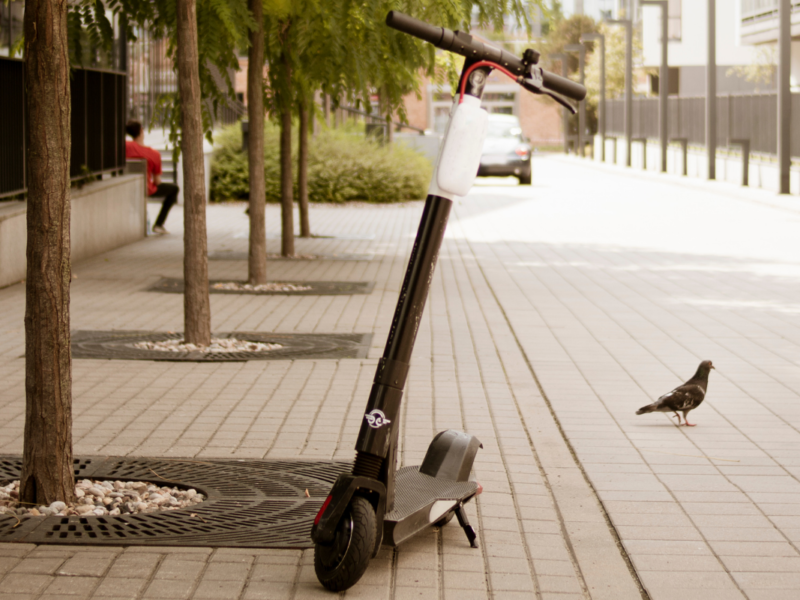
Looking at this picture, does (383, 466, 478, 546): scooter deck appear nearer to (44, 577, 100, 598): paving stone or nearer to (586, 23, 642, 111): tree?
(44, 577, 100, 598): paving stone

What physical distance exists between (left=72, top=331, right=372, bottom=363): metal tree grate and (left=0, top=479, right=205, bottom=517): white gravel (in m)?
3.21

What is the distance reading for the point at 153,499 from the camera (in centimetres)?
486

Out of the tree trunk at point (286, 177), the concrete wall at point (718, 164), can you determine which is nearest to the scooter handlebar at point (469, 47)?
the tree trunk at point (286, 177)

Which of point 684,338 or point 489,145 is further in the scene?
point 489,145

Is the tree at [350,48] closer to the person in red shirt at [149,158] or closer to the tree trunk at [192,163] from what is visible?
the tree trunk at [192,163]

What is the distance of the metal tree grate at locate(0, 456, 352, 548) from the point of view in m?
4.33

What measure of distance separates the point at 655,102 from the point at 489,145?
1509cm

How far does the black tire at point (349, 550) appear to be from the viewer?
378 centimetres

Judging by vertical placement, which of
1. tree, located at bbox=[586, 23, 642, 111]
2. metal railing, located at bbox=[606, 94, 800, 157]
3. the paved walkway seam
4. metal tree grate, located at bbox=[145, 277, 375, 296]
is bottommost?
the paved walkway seam

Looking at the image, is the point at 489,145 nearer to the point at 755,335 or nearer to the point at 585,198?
the point at 585,198

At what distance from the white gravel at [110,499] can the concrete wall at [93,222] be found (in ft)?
24.9

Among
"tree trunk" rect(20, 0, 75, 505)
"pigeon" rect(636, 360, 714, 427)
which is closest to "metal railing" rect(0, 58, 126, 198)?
"tree trunk" rect(20, 0, 75, 505)

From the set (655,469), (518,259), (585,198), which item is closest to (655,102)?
(585,198)

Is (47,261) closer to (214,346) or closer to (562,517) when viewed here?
(562,517)
